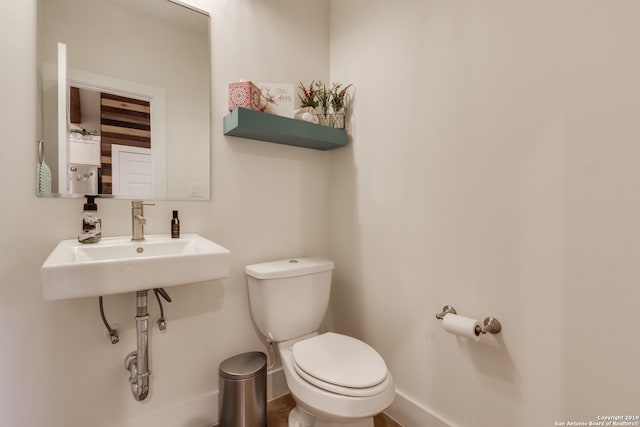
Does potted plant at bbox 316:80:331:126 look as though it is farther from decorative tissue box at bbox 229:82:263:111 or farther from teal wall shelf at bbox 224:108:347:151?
decorative tissue box at bbox 229:82:263:111

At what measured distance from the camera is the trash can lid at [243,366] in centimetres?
124

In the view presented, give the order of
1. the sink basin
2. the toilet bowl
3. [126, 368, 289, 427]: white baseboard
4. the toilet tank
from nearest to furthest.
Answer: the sink basin, the toilet bowl, [126, 368, 289, 427]: white baseboard, the toilet tank

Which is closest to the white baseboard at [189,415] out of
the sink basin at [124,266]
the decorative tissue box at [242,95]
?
the sink basin at [124,266]

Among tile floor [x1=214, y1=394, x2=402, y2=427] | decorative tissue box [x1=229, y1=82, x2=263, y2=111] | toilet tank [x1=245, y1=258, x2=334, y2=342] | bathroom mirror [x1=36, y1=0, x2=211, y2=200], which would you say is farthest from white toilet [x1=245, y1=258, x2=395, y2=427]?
decorative tissue box [x1=229, y1=82, x2=263, y2=111]

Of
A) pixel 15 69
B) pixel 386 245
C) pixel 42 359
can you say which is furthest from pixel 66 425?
pixel 386 245

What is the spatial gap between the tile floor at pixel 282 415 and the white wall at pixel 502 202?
10cm

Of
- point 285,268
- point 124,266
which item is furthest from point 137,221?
point 285,268

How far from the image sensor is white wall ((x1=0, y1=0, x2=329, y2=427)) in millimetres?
1002

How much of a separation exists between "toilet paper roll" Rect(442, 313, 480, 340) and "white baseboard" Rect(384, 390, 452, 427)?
0.47 metres

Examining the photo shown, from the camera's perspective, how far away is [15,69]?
100 cm

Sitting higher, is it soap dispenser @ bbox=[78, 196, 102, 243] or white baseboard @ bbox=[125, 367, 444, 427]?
soap dispenser @ bbox=[78, 196, 102, 243]

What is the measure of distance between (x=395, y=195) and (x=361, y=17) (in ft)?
3.38

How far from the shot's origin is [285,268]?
1368 millimetres

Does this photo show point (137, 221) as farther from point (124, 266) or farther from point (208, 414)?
point (208, 414)
